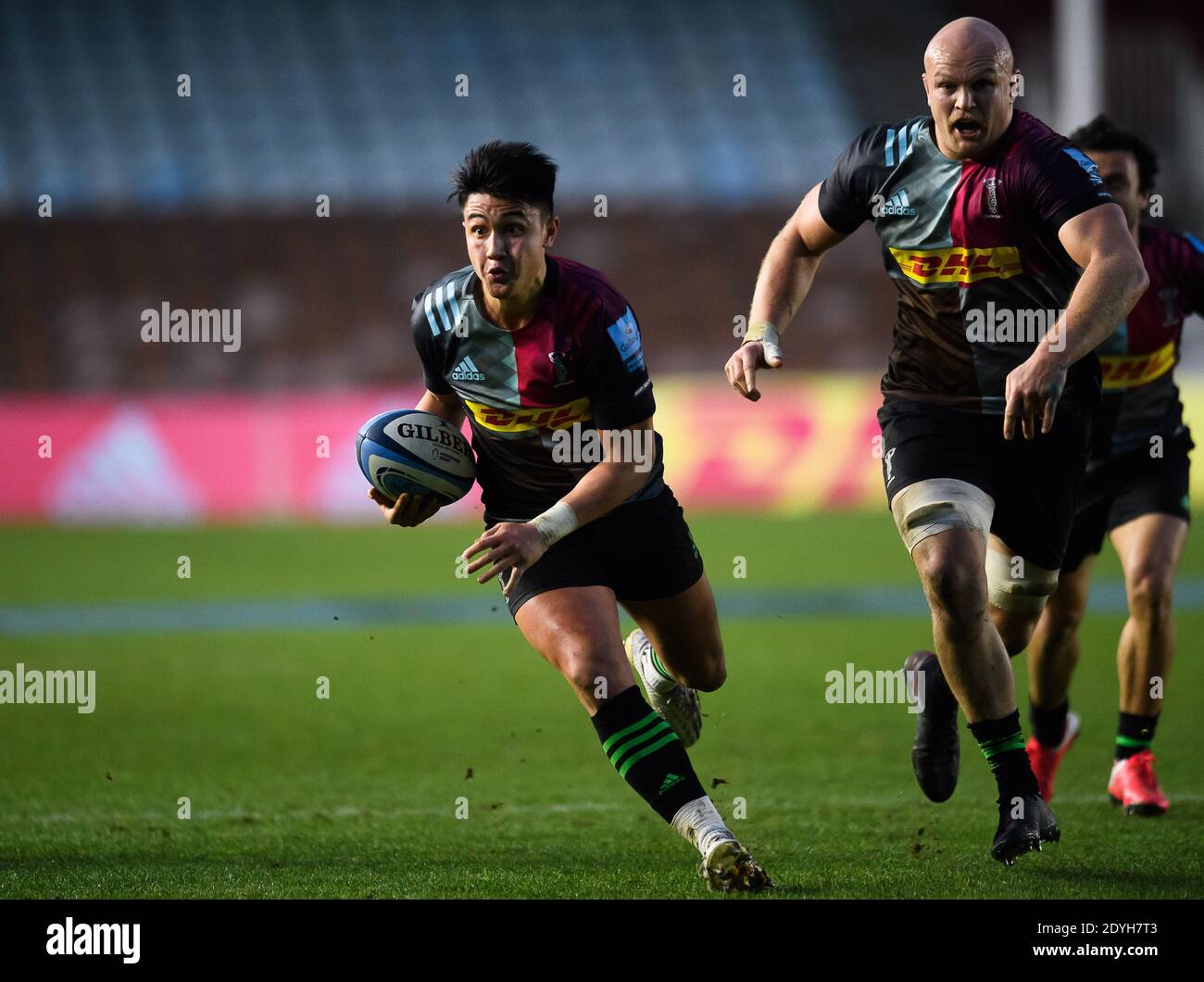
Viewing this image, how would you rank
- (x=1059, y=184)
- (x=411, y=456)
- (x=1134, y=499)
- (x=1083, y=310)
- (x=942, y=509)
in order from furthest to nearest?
(x=1134, y=499)
(x=411, y=456)
(x=942, y=509)
(x=1059, y=184)
(x=1083, y=310)

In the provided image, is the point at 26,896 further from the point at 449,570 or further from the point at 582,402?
the point at 449,570

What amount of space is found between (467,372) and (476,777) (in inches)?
93.1

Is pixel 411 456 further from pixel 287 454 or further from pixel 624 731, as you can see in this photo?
pixel 287 454

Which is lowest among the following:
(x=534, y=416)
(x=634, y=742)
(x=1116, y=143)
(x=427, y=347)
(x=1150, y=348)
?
(x=634, y=742)

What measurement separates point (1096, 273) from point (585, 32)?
26151mm

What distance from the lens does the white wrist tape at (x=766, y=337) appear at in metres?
4.98

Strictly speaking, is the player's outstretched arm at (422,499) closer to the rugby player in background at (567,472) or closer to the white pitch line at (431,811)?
the rugby player in background at (567,472)

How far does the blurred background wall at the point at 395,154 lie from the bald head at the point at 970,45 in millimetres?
17496

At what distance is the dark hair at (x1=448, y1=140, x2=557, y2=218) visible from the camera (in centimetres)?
488

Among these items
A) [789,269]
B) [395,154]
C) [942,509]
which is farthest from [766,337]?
[395,154]

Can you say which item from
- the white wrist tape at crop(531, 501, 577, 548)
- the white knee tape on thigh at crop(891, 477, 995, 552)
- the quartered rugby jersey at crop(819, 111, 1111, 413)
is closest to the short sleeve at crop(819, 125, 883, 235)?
the quartered rugby jersey at crop(819, 111, 1111, 413)

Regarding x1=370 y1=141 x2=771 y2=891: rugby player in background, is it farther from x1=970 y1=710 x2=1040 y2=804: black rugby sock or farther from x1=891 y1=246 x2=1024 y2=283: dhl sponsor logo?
x1=891 y1=246 x2=1024 y2=283: dhl sponsor logo

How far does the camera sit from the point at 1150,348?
6402 mm

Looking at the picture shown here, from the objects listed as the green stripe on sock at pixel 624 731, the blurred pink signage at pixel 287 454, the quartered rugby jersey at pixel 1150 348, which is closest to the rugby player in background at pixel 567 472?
the green stripe on sock at pixel 624 731
